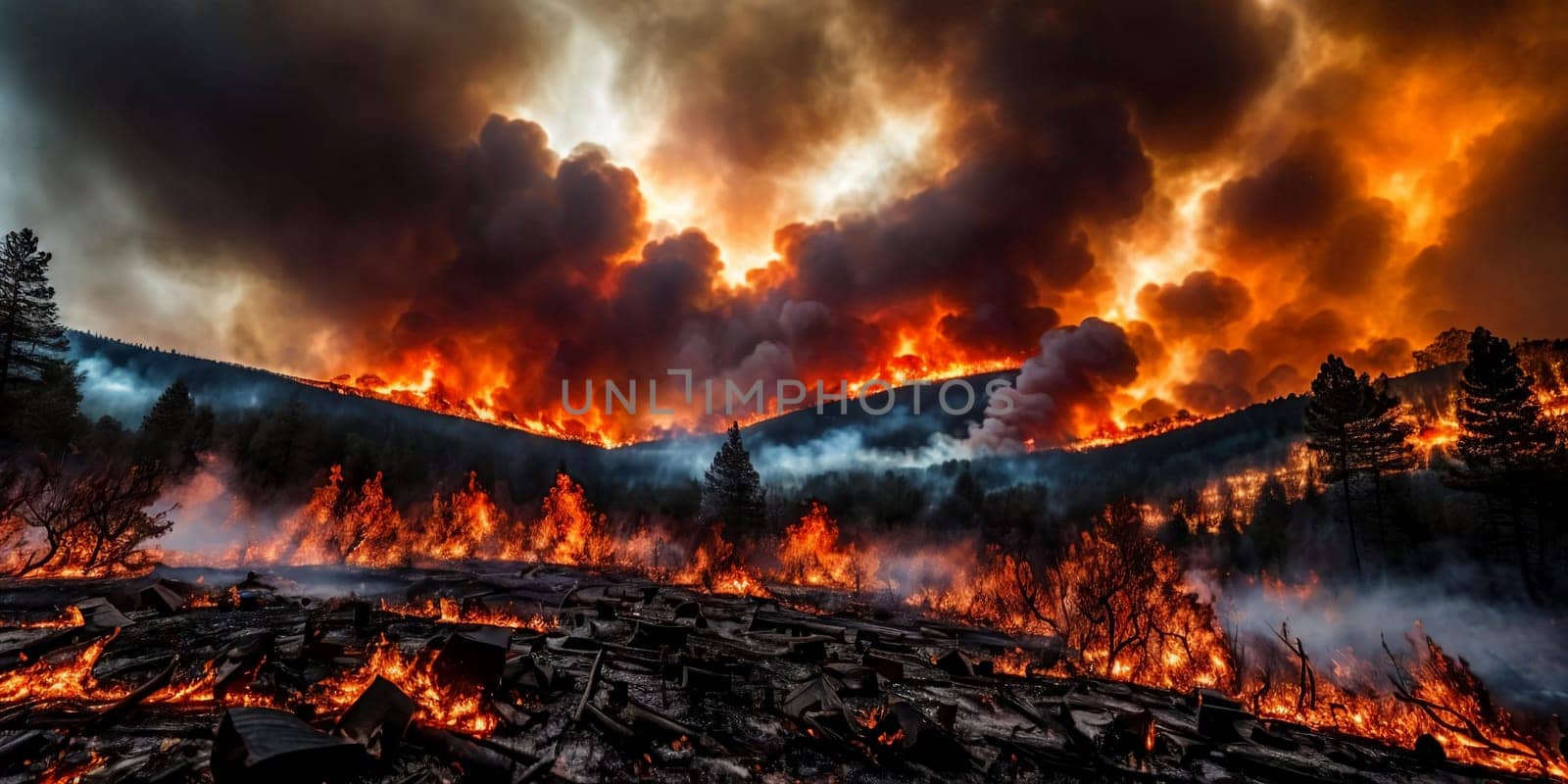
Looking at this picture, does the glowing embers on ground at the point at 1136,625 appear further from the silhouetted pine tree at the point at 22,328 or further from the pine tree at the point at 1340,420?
the silhouetted pine tree at the point at 22,328

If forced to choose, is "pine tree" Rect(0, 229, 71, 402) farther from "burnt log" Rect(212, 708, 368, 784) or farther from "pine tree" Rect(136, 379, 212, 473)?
"burnt log" Rect(212, 708, 368, 784)

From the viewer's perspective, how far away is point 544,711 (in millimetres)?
11516

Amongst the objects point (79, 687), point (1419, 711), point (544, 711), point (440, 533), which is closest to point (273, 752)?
point (544, 711)

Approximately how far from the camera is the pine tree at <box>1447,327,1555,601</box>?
152ft

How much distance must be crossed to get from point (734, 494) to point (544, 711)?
6786 cm

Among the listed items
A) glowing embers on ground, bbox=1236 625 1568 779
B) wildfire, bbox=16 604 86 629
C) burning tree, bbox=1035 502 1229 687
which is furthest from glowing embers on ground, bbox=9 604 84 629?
glowing embers on ground, bbox=1236 625 1568 779

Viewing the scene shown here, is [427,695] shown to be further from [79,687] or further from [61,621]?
[61,621]

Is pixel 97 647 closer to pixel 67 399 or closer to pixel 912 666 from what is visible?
pixel 912 666

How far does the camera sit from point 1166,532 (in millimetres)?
88125

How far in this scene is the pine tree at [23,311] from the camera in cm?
3375

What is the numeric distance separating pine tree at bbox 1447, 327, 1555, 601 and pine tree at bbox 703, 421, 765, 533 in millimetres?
71025

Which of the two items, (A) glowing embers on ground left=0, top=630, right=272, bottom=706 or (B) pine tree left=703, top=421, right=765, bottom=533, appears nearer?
(A) glowing embers on ground left=0, top=630, right=272, bottom=706

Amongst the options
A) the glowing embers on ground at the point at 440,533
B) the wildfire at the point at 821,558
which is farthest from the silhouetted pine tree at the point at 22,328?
the wildfire at the point at 821,558

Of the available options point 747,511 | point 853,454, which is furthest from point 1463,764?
point 853,454
